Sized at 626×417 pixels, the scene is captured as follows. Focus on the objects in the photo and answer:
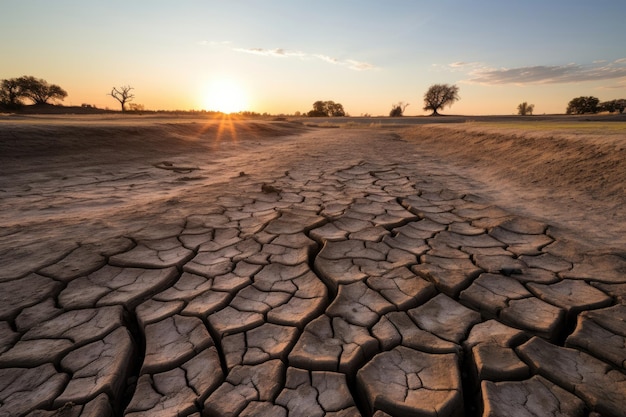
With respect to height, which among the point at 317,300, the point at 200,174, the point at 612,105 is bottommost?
the point at 317,300

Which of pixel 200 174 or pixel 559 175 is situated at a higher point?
pixel 559 175

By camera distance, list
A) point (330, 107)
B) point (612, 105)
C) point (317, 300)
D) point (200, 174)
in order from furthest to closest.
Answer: point (330, 107), point (612, 105), point (200, 174), point (317, 300)

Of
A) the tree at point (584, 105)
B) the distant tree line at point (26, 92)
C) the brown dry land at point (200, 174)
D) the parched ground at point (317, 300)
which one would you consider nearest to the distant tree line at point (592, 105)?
the tree at point (584, 105)

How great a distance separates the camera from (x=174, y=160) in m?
6.13

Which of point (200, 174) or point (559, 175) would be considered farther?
point (200, 174)

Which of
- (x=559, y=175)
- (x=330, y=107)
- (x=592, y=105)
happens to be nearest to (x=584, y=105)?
(x=592, y=105)

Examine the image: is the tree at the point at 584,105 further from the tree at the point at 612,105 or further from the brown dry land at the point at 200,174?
the brown dry land at the point at 200,174

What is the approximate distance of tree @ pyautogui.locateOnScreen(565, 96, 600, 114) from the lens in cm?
3188

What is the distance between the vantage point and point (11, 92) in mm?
30891

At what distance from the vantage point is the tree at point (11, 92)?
2960 cm

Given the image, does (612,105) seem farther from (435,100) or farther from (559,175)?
(559,175)

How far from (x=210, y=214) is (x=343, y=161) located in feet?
11.4

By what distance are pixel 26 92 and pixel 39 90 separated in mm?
1092

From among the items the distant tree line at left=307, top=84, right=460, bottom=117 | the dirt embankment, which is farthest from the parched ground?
the distant tree line at left=307, top=84, right=460, bottom=117
